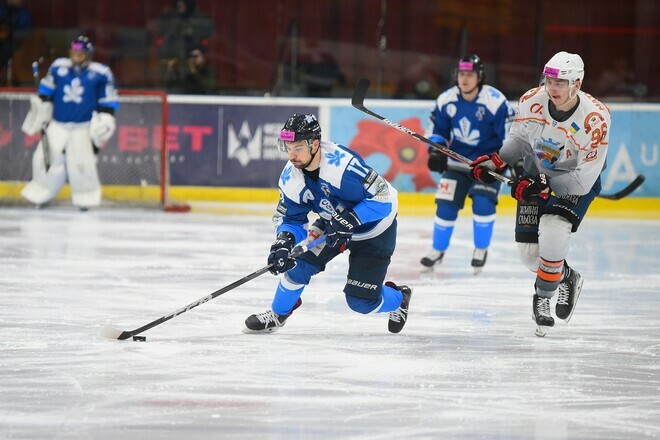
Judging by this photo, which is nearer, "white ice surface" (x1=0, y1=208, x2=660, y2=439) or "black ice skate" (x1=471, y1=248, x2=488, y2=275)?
"white ice surface" (x1=0, y1=208, x2=660, y2=439)

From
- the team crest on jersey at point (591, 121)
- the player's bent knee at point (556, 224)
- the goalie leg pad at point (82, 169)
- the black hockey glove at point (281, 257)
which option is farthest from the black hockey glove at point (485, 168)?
the goalie leg pad at point (82, 169)

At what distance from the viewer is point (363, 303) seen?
4.02 m

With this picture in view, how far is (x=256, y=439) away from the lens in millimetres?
2748

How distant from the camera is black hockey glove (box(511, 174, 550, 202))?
4.06 metres

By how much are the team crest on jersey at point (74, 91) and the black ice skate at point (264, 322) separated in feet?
15.4

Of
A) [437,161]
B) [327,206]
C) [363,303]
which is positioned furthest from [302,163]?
[437,161]

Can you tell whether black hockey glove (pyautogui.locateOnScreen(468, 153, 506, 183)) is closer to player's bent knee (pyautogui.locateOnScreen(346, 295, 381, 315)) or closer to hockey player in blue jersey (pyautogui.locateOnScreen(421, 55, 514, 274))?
player's bent knee (pyautogui.locateOnScreen(346, 295, 381, 315))

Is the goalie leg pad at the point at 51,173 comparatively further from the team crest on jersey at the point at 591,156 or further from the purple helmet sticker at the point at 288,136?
the team crest on jersey at the point at 591,156

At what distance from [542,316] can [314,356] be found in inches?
Result: 36.2

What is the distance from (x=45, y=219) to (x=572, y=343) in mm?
4669

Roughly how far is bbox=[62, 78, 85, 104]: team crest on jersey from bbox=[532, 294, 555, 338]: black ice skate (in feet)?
16.4

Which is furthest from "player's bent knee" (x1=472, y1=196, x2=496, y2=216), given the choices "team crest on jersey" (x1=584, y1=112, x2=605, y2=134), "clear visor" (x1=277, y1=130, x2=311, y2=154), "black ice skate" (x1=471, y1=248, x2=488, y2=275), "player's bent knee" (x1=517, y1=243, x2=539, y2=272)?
"clear visor" (x1=277, y1=130, x2=311, y2=154)

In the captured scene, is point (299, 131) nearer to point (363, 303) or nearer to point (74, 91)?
point (363, 303)

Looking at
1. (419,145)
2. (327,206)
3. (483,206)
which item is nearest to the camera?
(327,206)
